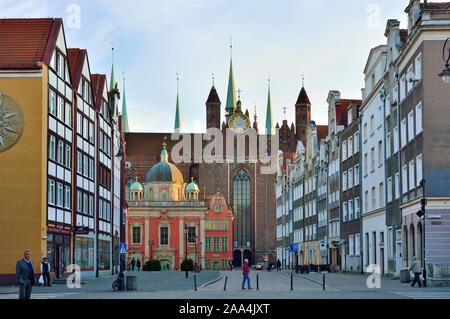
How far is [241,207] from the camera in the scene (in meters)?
134

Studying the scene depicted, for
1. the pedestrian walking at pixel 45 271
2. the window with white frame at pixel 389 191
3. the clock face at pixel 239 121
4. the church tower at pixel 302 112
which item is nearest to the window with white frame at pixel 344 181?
the window with white frame at pixel 389 191

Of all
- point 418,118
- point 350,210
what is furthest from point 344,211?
point 418,118

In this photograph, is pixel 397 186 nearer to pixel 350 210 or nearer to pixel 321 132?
pixel 350 210

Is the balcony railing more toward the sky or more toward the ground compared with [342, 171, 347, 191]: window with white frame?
more toward the ground

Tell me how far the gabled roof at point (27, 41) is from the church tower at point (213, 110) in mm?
104498

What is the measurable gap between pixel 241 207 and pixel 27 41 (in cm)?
9403

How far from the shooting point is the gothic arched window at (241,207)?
436 feet

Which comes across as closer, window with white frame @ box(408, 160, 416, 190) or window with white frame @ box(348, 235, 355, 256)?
window with white frame @ box(408, 160, 416, 190)

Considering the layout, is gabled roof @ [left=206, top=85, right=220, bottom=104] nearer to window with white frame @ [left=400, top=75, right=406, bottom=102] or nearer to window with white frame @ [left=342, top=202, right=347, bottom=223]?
window with white frame @ [left=342, top=202, right=347, bottom=223]

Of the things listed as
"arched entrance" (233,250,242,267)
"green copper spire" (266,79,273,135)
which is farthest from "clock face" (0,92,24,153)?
"green copper spire" (266,79,273,135)

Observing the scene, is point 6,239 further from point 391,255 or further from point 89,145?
point 391,255

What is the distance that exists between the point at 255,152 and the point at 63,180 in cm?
9398

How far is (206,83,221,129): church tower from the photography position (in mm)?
148375

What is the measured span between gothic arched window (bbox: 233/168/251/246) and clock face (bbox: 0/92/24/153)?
309 feet
